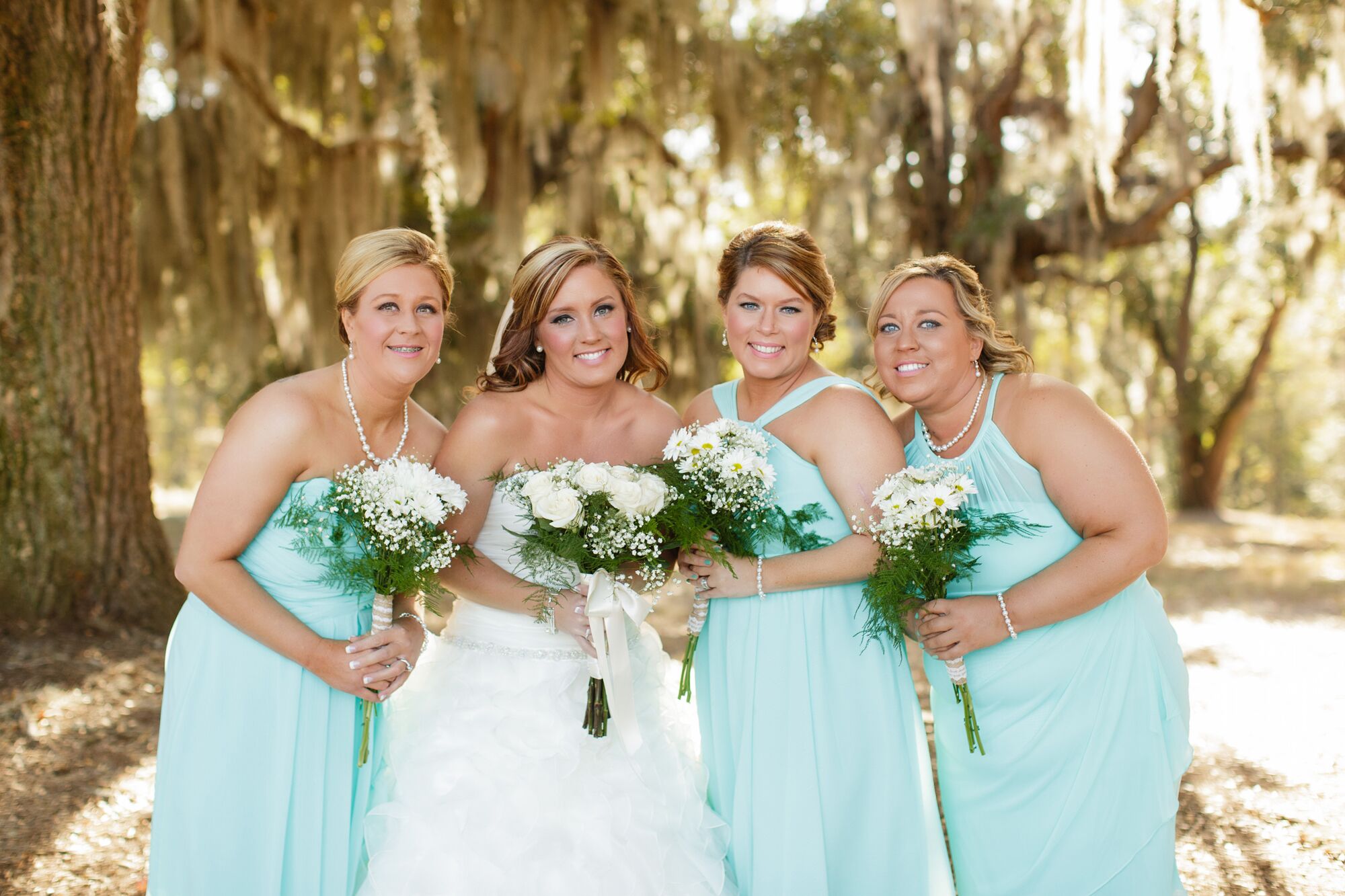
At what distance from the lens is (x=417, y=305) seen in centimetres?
298

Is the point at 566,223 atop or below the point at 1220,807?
atop

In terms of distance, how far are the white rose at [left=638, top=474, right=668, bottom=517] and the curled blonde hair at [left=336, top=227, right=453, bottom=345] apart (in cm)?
98

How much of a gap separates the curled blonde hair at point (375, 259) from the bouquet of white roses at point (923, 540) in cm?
157

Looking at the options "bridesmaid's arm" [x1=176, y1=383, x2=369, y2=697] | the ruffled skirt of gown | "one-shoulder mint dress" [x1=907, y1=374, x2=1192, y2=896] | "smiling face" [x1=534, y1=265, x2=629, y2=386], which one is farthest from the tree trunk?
"one-shoulder mint dress" [x1=907, y1=374, x2=1192, y2=896]

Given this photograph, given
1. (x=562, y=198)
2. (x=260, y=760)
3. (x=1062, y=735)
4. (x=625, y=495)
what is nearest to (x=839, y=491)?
(x=625, y=495)

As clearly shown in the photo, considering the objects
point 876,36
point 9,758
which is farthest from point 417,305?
point 876,36

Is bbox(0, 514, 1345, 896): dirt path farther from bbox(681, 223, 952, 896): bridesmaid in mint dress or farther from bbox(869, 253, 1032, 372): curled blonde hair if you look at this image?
bbox(869, 253, 1032, 372): curled blonde hair

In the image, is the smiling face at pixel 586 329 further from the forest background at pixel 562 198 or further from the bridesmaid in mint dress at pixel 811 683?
the forest background at pixel 562 198

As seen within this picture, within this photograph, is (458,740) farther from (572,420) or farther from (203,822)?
(572,420)

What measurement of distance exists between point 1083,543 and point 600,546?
4.54ft

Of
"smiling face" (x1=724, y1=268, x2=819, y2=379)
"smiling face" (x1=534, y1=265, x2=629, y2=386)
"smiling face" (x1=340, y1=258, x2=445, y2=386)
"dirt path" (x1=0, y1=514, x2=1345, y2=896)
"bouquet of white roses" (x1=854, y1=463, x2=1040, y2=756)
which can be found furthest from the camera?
"dirt path" (x1=0, y1=514, x2=1345, y2=896)

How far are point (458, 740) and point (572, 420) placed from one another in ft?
3.66

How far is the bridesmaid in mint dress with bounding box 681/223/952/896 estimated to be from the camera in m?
2.84

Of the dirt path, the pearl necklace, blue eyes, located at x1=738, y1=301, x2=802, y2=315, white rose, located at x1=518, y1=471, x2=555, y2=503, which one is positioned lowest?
the dirt path
